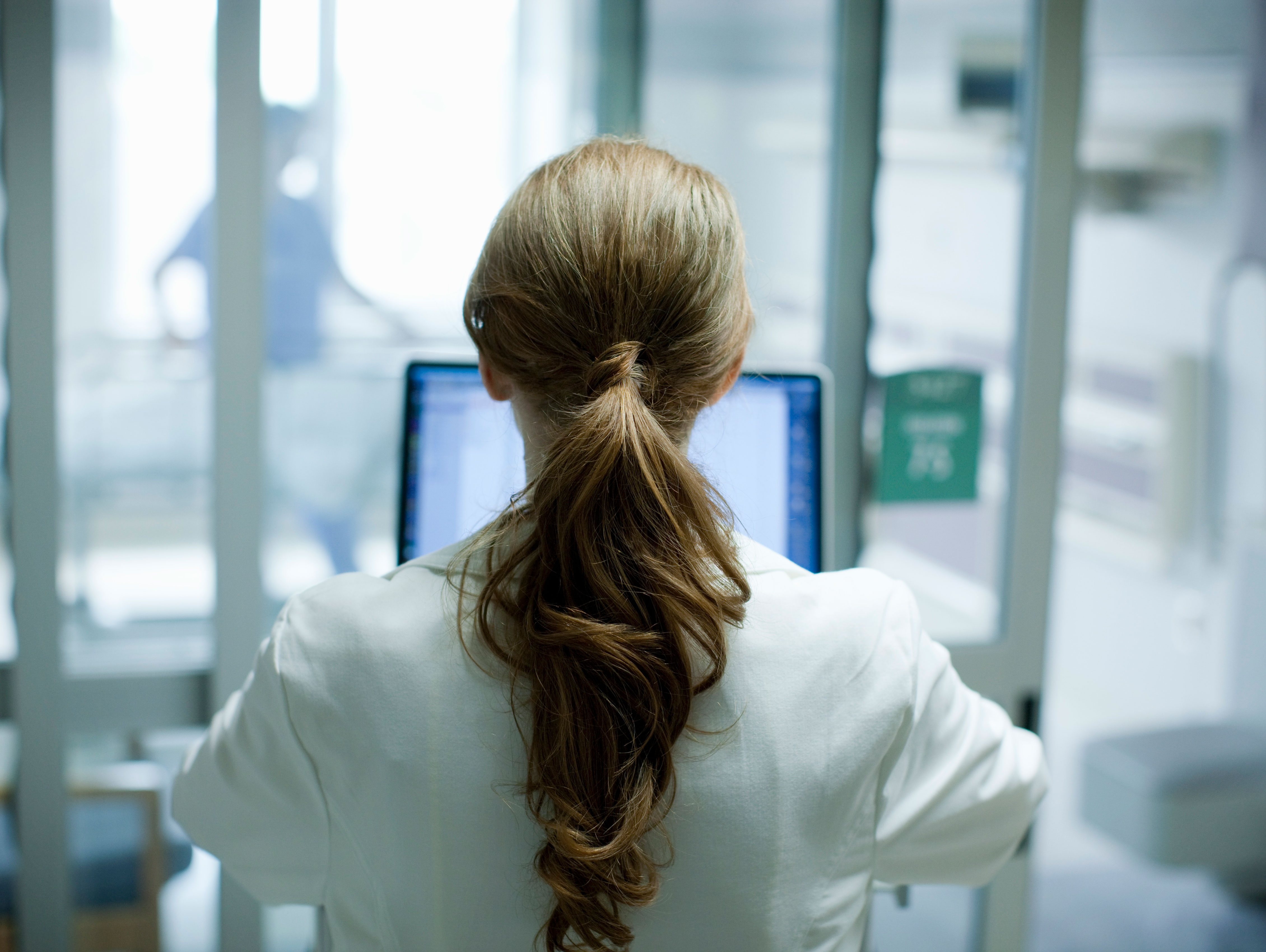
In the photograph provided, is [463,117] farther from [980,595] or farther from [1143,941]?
[1143,941]

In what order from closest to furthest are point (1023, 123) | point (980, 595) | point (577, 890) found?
1. point (577, 890)
2. point (1023, 123)
3. point (980, 595)

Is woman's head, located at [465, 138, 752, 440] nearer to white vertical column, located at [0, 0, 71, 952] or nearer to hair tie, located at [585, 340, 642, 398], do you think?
hair tie, located at [585, 340, 642, 398]

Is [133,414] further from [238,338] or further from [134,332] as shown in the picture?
[238,338]

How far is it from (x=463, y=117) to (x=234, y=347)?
71cm

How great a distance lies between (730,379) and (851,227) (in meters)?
0.84

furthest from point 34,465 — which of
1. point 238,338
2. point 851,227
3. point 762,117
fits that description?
point 762,117

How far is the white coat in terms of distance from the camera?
747mm

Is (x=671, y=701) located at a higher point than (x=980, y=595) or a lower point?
higher

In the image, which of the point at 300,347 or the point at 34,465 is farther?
the point at 300,347

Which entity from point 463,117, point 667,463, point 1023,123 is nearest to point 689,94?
point 463,117

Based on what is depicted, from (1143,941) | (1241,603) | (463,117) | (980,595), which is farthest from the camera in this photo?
(1241,603)

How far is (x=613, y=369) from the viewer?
747 millimetres

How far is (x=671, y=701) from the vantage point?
2.44 feet

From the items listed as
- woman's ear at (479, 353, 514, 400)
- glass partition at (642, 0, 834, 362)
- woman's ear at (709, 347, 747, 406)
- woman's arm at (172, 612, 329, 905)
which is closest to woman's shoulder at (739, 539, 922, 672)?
woman's ear at (709, 347, 747, 406)
